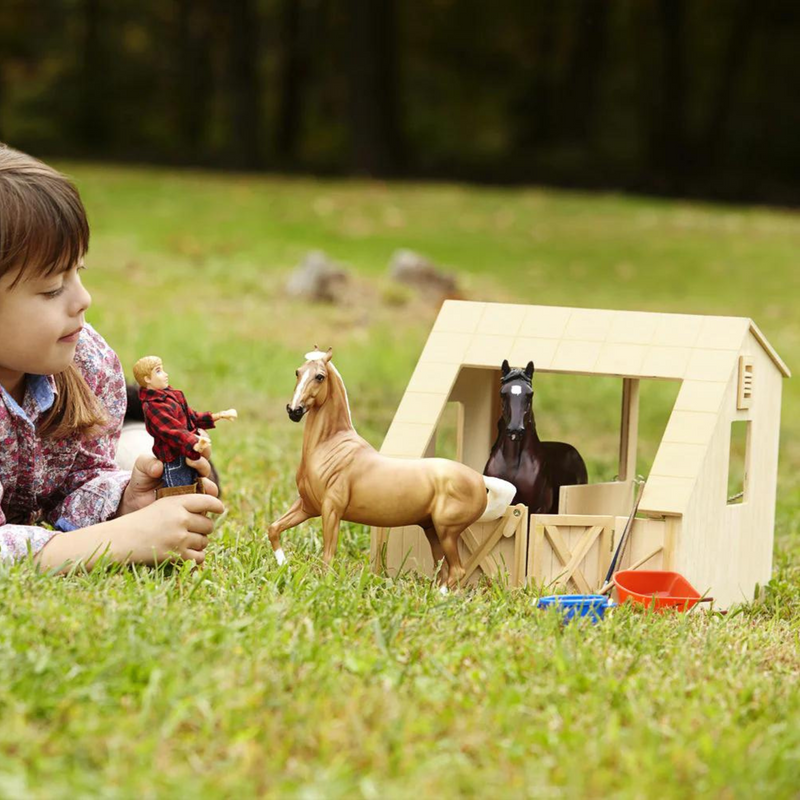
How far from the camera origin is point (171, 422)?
3.43 meters

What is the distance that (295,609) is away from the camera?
3145 mm

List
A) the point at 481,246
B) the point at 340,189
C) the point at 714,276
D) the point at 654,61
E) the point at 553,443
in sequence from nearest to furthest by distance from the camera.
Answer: the point at 553,443
the point at 714,276
the point at 481,246
the point at 340,189
the point at 654,61

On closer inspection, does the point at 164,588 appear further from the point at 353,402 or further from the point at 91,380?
the point at 353,402

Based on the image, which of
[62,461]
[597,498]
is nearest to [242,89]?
[597,498]

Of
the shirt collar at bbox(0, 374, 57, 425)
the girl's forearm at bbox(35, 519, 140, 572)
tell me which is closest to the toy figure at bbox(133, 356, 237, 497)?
the girl's forearm at bbox(35, 519, 140, 572)

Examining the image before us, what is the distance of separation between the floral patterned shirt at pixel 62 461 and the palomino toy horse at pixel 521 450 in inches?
46.4

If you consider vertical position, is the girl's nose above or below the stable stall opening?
above

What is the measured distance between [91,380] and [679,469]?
1.84 meters

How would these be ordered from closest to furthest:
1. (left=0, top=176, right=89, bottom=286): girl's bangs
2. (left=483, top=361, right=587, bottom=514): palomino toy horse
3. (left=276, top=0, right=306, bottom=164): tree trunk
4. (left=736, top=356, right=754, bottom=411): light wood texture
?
(left=0, top=176, right=89, bottom=286): girl's bangs → (left=483, top=361, right=587, bottom=514): palomino toy horse → (left=736, top=356, right=754, bottom=411): light wood texture → (left=276, top=0, right=306, bottom=164): tree trunk

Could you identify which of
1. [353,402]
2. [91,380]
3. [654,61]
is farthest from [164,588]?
[654,61]

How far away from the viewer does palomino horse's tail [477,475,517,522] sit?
367 centimetres

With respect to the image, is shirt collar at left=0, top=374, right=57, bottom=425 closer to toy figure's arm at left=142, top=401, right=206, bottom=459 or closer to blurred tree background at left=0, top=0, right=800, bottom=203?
toy figure's arm at left=142, top=401, right=206, bottom=459

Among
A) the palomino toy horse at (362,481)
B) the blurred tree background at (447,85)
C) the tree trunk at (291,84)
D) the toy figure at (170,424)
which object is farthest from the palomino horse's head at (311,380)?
the tree trunk at (291,84)

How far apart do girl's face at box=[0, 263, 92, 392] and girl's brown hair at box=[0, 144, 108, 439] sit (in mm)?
34
